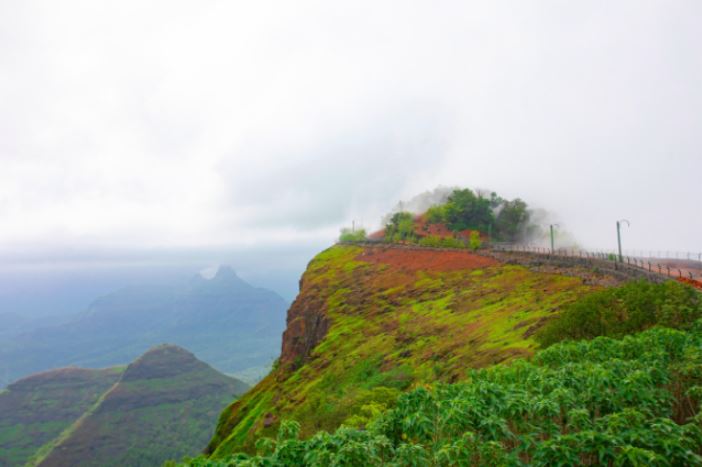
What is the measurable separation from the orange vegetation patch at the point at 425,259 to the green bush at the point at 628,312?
1735 inches

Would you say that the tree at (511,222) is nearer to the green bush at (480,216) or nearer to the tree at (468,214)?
the green bush at (480,216)

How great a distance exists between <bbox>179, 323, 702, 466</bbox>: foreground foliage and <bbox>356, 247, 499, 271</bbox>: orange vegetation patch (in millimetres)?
58481

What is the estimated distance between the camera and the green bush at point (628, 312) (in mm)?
23562

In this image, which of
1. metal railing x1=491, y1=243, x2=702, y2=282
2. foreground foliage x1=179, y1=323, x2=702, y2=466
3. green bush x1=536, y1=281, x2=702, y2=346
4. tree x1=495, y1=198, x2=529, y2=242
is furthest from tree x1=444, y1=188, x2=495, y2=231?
foreground foliage x1=179, y1=323, x2=702, y2=466

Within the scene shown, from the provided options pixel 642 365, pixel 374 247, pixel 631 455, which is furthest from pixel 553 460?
pixel 374 247

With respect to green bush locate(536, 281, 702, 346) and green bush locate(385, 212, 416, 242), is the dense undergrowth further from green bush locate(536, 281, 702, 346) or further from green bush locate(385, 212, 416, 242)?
green bush locate(385, 212, 416, 242)

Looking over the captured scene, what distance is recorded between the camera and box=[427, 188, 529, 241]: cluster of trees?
12688 centimetres

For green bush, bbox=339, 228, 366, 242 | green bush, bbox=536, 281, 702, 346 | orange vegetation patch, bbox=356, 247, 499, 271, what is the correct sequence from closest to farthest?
green bush, bbox=536, 281, 702, 346 < orange vegetation patch, bbox=356, 247, 499, 271 < green bush, bbox=339, 228, 366, 242

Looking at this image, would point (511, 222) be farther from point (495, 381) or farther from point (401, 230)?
point (495, 381)

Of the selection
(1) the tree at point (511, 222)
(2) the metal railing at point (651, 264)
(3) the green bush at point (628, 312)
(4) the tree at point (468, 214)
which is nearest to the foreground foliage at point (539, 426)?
(3) the green bush at point (628, 312)

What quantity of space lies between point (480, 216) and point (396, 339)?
90.4m

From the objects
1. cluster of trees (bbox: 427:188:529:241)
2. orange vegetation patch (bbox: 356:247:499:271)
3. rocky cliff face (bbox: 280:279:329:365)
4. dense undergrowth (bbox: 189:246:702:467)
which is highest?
cluster of trees (bbox: 427:188:529:241)

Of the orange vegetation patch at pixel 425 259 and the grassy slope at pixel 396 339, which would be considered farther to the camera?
the orange vegetation patch at pixel 425 259

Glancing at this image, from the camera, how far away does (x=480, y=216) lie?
128m
